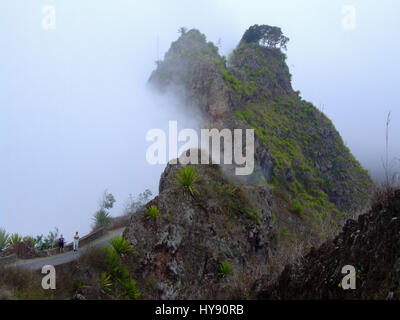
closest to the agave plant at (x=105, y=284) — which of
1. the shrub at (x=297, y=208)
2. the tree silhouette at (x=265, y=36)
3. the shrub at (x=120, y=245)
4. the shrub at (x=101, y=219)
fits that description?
the shrub at (x=120, y=245)

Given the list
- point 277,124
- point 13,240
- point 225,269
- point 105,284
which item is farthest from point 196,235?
point 277,124

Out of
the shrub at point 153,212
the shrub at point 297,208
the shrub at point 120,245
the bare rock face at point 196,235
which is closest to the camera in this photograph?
the shrub at point 120,245

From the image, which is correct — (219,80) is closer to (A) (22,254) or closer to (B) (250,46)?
(B) (250,46)

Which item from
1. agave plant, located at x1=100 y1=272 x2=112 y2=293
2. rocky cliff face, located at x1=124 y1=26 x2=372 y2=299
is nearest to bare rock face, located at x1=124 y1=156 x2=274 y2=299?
rocky cliff face, located at x1=124 y1=26 x2=372 y2=299

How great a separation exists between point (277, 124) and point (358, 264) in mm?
27046

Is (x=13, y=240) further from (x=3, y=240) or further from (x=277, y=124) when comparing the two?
(x=277, y=124)

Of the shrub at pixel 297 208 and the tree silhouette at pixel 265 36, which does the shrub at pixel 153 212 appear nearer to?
the shrub at pixel 297 208

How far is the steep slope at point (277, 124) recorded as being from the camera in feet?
80.6

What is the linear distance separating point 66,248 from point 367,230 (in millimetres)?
13400

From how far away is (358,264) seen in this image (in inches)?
222

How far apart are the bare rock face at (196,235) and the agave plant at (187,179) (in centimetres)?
22

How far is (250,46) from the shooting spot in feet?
129

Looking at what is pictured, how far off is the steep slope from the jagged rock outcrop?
13.8 m

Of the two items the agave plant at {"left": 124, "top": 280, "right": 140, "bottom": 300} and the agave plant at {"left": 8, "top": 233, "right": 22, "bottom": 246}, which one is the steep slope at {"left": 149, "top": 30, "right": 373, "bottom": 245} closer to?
the agave plant at {"left": 124, "top": 280, "right": 140, "bottom": 300}
